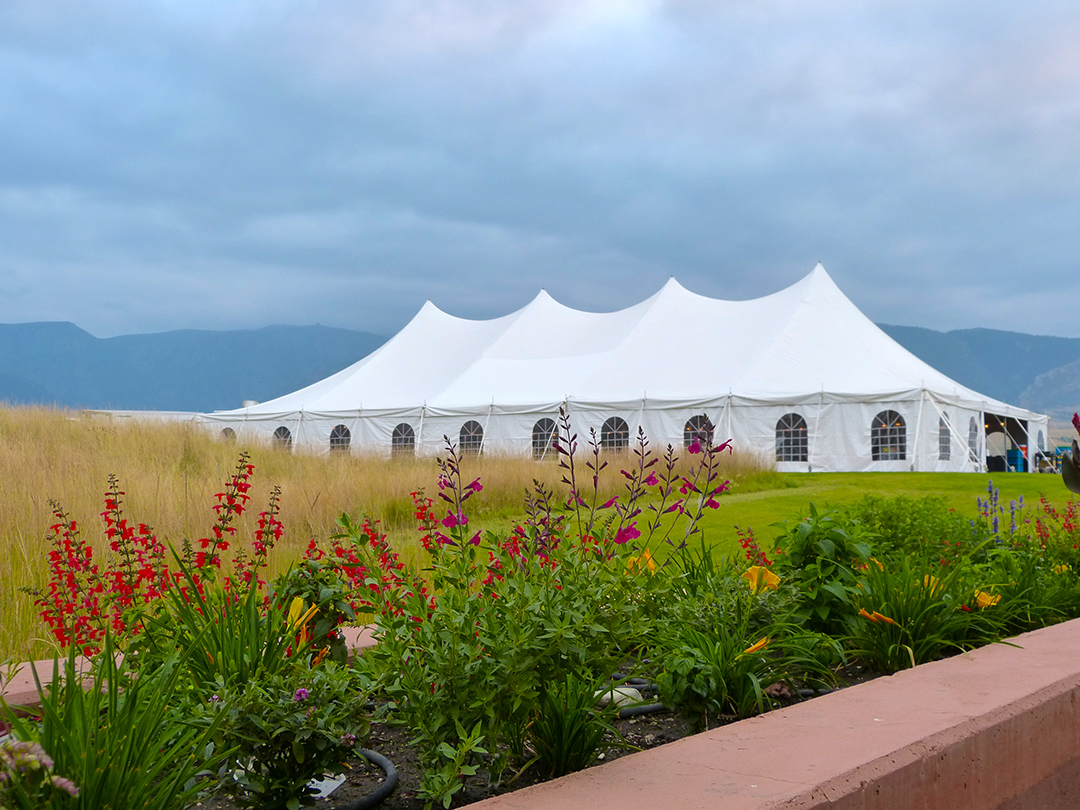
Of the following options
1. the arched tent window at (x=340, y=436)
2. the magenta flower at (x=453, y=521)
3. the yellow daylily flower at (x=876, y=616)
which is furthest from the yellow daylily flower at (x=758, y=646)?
the arched tent window at (x=340, y=436)

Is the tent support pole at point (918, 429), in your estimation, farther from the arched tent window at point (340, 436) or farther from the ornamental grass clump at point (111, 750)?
the ornamental grass clump at point (111, 750)

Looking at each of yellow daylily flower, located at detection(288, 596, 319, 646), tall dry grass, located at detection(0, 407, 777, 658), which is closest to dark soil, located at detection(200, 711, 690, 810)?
yellow daylily flower, located at detection(288, 596, 319, 646)

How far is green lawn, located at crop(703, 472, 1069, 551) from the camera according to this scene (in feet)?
34.5

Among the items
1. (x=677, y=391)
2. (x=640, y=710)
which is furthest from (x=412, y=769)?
(x=677, y=391)

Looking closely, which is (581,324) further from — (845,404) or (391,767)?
(391,767)

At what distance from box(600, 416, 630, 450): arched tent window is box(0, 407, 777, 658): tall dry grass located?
6.29 m

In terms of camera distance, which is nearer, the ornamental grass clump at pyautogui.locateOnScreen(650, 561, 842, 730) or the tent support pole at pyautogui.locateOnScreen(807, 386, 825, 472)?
the ornamental grass clump at pyautogui.locateOnScreen(650, 561, 842, 730)

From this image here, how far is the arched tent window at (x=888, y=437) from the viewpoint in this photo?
21.0 metres

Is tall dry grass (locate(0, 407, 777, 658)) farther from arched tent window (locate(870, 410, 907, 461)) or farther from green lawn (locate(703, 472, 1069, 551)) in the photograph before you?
arched tent window (locate(870, 410, 907, 461))

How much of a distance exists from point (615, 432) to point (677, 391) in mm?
1990

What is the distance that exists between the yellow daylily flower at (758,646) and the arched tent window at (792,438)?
63.9 ft

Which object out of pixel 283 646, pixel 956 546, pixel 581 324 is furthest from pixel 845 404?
pixel 283 646

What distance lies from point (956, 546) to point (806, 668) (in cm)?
208

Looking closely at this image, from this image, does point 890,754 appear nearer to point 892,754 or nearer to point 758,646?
point 892,754
